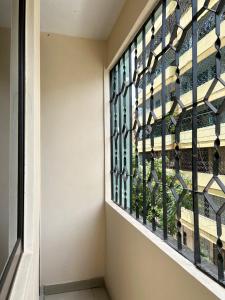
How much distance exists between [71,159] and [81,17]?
1.18 metres

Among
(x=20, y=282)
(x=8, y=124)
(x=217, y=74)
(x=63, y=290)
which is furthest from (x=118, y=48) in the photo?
(x=63, y=290)

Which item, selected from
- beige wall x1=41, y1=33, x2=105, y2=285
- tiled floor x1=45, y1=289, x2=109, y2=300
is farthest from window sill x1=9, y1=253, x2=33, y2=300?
tiled floor x1=45, y1=289, x2=109, y2=300

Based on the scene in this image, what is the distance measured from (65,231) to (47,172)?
56 cm

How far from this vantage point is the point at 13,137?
1.20 metres

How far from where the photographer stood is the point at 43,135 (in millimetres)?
2188

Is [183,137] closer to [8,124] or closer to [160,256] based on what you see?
[160,256]

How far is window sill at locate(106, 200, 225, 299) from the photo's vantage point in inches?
31.1

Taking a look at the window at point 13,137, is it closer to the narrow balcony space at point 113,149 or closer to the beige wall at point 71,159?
the narrow balcony space at point 113,149

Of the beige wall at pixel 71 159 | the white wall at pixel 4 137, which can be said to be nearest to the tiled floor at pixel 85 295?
the beige wall at pixel 71 159

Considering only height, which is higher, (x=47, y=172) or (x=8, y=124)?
(x=8, y=124)

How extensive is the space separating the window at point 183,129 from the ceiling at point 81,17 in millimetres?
396

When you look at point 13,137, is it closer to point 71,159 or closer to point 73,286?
point 71,159

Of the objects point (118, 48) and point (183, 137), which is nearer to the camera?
point (183, 137)

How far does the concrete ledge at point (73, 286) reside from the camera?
2.13m
